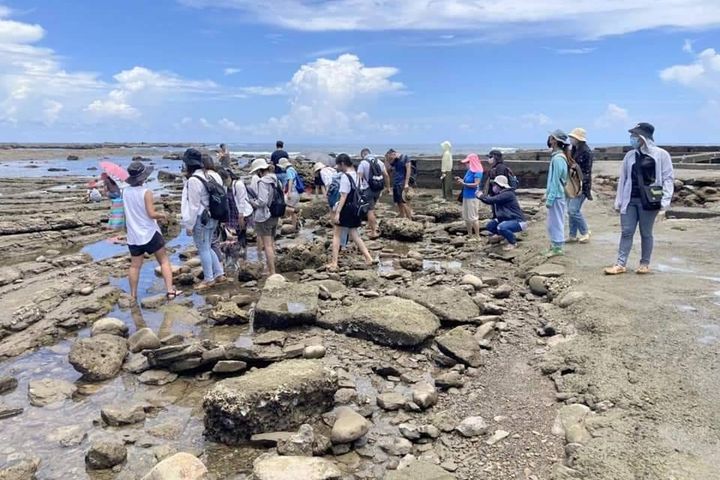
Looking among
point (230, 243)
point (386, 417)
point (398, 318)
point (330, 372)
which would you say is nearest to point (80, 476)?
point (330, 372)

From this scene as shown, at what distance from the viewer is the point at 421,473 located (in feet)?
12.6

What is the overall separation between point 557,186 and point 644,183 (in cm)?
198

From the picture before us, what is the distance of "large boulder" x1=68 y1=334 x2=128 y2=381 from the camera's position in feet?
19.0

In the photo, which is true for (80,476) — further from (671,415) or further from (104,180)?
(104,180)

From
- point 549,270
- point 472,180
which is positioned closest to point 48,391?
point 549,270

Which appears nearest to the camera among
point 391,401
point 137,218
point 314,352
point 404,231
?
point 391,401

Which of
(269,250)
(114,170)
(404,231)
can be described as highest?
(114,170)

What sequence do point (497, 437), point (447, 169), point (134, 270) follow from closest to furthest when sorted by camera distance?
point (497, 437) → point (134, 270) → point (447, 169)

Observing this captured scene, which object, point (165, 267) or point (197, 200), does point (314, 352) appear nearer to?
point (165, 267)

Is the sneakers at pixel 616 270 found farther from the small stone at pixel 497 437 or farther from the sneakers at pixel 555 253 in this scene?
the small stone at pixel 497 437

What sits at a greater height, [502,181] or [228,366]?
[502,181]

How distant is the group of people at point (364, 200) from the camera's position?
7.16 metres

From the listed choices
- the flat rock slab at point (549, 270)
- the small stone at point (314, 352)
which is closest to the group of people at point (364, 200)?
the flat rock slab at point (549, 270)

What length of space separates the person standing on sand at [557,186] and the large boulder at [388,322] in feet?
11.8
